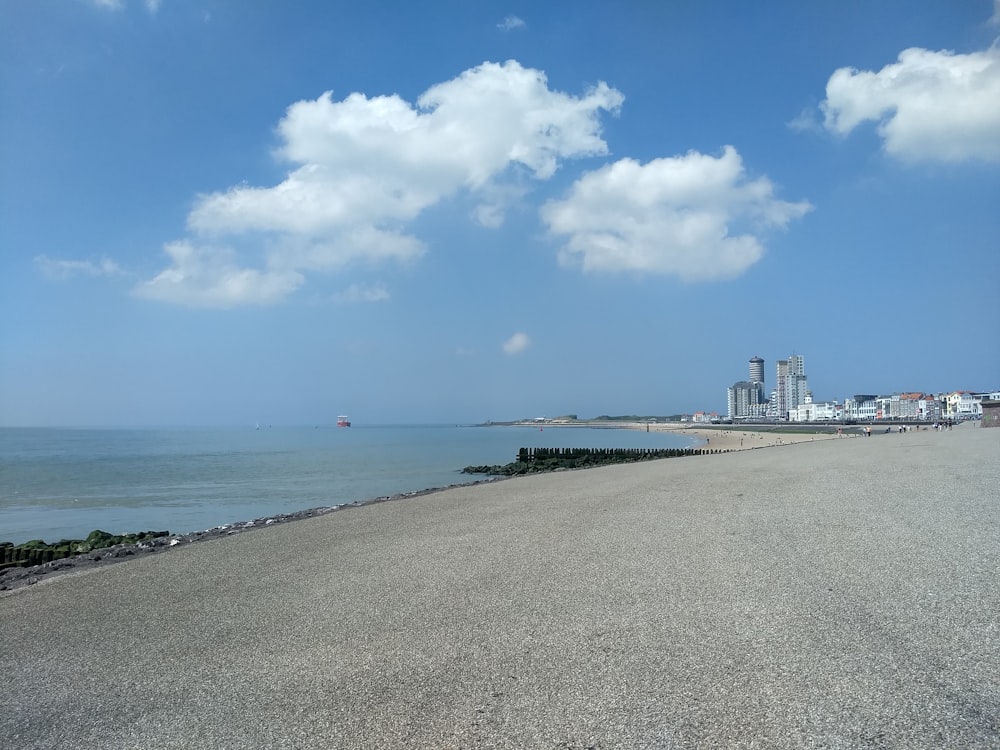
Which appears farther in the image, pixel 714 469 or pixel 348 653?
pixel 714 469

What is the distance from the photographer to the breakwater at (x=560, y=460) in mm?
37406

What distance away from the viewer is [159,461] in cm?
5109

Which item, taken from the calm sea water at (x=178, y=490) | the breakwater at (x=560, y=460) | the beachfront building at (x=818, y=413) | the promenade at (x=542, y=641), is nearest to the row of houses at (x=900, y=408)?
the beachfront building at (x=818, y=413)

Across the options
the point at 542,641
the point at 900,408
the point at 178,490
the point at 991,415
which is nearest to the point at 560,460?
the point at 178,490

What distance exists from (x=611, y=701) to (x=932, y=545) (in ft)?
18.7

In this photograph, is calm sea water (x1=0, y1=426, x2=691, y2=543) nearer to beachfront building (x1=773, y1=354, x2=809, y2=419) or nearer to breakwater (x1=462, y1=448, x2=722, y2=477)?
breakwater (x1=462, y1=448, x2=722, y2=477)

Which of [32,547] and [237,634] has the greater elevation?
[237,634]

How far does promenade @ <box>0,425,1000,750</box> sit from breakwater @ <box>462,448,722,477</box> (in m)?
A: 23.7

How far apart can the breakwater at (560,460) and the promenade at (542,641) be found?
23.7 m

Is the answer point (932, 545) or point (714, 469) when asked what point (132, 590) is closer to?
point (932, 545)

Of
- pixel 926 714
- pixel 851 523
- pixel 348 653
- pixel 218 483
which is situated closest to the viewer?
pixel 926 714

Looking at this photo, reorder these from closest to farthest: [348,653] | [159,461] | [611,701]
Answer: [611,701]
[348,653]
[159,461]

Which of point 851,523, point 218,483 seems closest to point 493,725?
point 851,523

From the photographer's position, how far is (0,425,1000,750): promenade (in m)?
3.84
